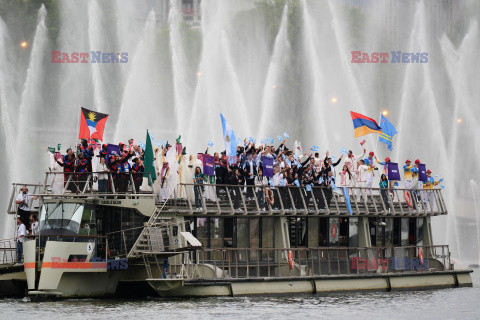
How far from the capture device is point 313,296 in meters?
43.9

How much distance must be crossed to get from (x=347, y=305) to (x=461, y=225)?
4204 cm

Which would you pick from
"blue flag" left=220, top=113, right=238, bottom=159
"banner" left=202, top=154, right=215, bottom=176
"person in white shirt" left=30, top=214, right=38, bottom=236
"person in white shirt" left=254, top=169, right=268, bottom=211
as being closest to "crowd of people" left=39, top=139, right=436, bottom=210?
"person in white shirt" left=254, top=169, right=268, bottom=211

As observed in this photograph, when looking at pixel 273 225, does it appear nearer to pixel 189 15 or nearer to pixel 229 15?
pixel 229 15

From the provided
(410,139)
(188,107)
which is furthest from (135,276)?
(410,139)

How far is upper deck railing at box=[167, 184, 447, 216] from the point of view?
42.6m

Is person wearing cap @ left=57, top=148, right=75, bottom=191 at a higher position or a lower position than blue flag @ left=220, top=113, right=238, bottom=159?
lower

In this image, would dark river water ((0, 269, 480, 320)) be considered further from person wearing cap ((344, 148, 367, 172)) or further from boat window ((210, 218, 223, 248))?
person wearing cap ((344, 148, 367, 172))

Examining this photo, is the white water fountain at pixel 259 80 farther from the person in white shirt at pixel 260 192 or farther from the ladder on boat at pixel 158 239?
the ladder on boat at pixel 158 239

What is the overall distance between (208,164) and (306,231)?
605cm

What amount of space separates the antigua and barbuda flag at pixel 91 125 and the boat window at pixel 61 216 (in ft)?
14.8

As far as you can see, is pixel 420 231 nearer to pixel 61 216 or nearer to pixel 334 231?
pixel 334 231

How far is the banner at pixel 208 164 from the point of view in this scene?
141 feet

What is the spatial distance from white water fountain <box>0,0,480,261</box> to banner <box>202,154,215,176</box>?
2430 centimetres

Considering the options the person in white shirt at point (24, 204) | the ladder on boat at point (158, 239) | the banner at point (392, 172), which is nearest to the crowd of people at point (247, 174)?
the banner at point (392, 172)
